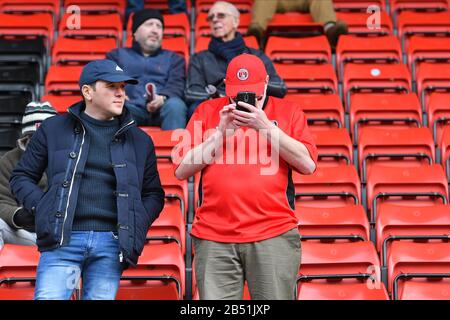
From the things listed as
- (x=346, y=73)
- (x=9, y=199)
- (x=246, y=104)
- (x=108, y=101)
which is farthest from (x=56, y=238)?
(x=346, y=73)

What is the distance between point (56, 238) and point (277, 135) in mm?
941

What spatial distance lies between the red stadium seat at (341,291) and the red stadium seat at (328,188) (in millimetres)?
941

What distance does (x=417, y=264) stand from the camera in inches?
197

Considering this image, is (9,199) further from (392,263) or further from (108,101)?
(392,263)

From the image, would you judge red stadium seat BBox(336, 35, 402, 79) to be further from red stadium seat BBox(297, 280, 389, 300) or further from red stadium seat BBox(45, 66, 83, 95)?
red stadium seat BBox(297, 280, 389, 300)

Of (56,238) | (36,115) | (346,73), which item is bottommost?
(56,238)

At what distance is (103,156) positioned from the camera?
3941 mm

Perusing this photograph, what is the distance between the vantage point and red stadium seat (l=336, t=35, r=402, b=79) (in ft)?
24.0

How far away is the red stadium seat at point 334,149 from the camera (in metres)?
6.05

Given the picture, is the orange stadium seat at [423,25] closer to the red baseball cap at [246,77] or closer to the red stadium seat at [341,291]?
the red stadium seat at [341,291]

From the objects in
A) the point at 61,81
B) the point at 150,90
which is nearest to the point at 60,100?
the point at 61,81

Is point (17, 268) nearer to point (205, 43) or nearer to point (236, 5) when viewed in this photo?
point (205, 43)

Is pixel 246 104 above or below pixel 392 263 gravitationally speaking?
above

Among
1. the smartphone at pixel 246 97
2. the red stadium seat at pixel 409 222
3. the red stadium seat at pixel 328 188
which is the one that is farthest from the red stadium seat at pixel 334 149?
the smartphone at pixel 246 97
